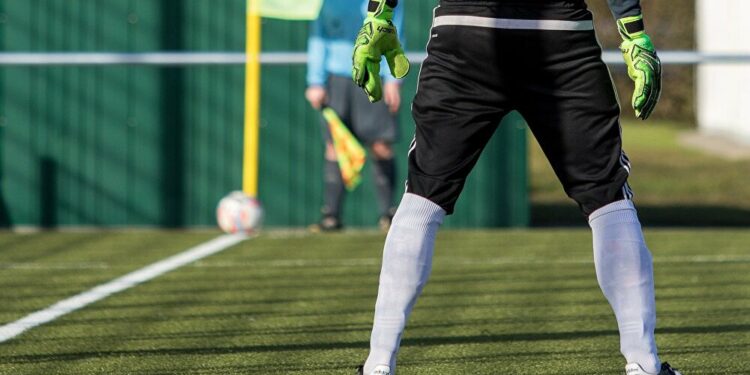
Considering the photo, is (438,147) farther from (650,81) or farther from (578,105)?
(650,81)

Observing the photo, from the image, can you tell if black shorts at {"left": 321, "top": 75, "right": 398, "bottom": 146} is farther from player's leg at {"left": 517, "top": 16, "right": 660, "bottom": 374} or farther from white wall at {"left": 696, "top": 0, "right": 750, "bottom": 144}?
white wall at {"left": 696, "top": 0, "right": 750, "bottom": 144}

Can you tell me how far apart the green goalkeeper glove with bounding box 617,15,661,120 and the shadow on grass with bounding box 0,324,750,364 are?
157 centimetres

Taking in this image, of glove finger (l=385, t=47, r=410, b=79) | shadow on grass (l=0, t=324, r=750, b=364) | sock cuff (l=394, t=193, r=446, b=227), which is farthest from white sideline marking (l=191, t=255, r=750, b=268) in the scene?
sock cuff (l=394, t=193, r=446, b=227)

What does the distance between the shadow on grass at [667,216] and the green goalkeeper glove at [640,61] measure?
7.44 m

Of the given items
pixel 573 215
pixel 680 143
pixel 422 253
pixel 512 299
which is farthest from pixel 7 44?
pixel 680 143

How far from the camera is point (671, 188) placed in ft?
57.9

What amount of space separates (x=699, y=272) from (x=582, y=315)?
5.84ft

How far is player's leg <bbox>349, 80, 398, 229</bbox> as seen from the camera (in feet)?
33.2

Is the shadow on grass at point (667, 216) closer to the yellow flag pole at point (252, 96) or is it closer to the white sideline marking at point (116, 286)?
the yellow flag pole at point (252, 96)

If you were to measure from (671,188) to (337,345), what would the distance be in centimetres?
1287

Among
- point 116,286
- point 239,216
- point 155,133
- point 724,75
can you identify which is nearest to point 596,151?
point 116,286

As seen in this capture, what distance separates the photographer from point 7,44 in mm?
11016

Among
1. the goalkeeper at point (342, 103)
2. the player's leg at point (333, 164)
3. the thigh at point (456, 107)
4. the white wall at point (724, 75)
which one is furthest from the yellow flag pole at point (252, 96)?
the white wall at point (724, 75)

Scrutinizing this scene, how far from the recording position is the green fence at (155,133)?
1095 cm
